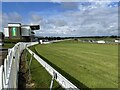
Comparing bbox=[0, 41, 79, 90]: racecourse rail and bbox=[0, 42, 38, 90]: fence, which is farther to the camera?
bbox=[0, 41, 79, 90]: racecourse rail

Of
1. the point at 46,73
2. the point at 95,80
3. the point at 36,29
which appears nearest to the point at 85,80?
the point at 95,80

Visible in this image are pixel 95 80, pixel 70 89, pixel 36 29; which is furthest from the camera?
pixel 36 29

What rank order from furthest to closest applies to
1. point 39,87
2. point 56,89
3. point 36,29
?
point 36,29 < point 39,87 < point 56,89

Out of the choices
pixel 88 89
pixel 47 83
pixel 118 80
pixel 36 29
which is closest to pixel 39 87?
pixel 47 83

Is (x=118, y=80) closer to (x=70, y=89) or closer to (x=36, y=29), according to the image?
(x=70, y=89)

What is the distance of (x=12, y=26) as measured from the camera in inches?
4045

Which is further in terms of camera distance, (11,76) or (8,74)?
(11,76)

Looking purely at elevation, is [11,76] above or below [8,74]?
below

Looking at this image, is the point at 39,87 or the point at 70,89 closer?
the point at 70,89

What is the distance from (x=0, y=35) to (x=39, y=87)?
9052cm

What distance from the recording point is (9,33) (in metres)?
103

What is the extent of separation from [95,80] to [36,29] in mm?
109324

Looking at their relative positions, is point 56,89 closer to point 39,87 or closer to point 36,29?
point 39,87

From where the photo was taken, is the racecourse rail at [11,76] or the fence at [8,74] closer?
the fence at [8,74]
